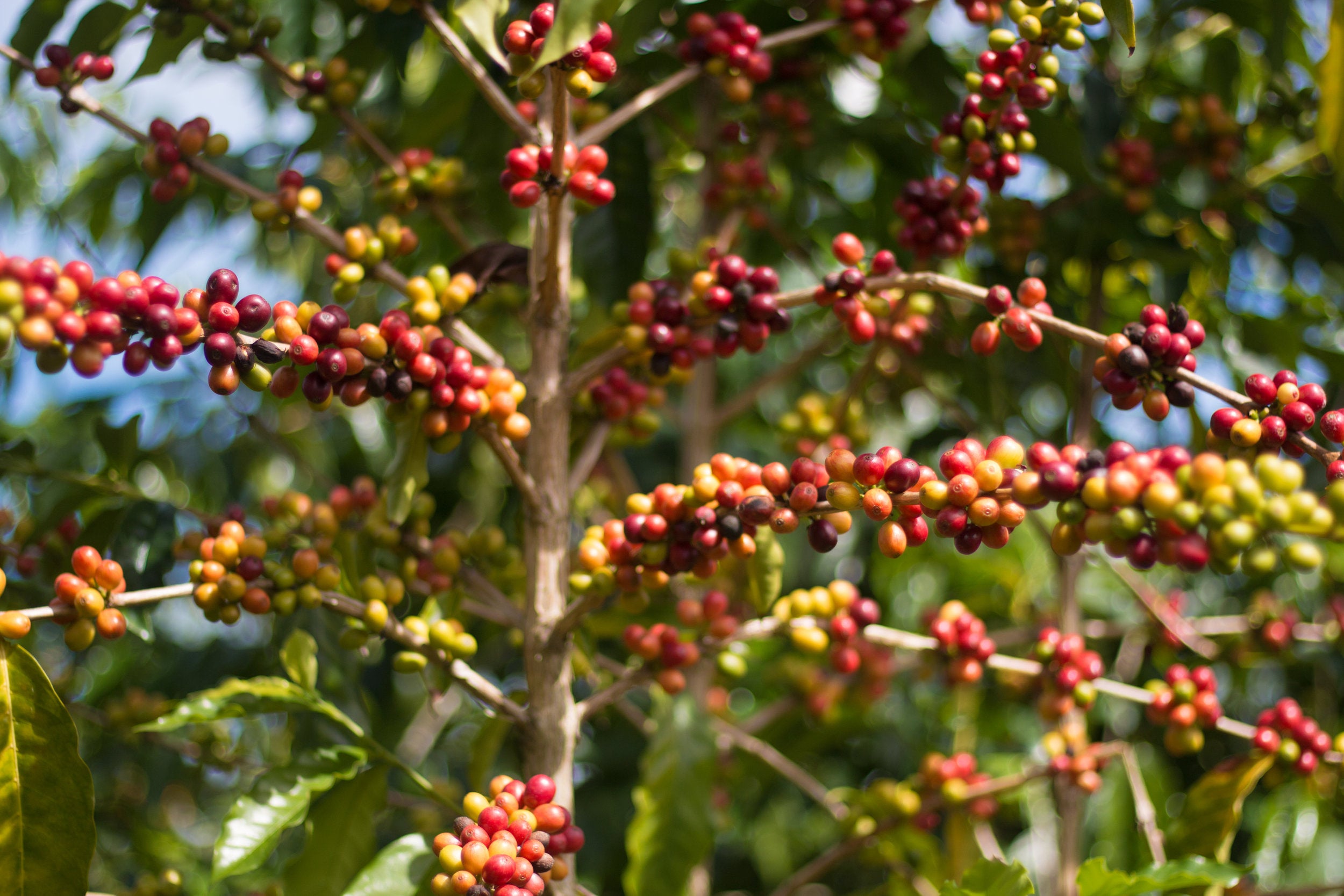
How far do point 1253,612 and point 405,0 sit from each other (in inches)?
89.2

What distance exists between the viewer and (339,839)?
5.06ft

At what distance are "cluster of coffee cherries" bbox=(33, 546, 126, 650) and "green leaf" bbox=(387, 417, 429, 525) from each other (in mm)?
377

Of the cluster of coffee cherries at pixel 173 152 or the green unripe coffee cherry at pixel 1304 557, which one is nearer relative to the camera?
the green unripe coffee cherry at pixel 1304 557

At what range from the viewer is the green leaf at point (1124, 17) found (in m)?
1.20

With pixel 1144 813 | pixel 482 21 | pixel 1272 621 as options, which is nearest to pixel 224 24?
pixel 482 21

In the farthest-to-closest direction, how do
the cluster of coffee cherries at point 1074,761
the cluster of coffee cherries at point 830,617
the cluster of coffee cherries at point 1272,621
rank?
the cluster of coffee cherries at point 1272,621 → the cluster of coffee cherries at point 1074,761 → the cluster of coffee cherries at point 830,617

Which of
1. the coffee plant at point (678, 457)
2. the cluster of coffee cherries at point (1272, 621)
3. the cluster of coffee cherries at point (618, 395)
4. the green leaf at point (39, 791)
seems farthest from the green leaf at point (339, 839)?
the cluster of coffee cherries at point (1272, 621)

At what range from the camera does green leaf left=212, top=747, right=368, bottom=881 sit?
137 centimetres

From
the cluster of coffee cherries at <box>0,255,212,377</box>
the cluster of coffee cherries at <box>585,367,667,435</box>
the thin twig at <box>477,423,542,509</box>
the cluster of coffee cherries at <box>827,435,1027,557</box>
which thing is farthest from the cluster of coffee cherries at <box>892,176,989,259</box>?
the cluster of coffee cherries at <box>0,255,212,377</box>

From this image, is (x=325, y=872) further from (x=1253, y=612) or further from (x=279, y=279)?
(x=279, y=279)

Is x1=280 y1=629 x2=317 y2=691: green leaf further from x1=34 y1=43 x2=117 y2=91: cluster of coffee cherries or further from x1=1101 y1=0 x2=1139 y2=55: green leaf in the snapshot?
x1=1101 y1=0 x2=1139 y2=55: green leaf

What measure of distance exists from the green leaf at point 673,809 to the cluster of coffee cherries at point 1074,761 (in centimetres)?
68

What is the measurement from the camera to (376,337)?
125 centimetres

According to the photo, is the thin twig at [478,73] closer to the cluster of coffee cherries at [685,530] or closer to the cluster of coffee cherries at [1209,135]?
the cluster of coffee cherries at [685,530]
